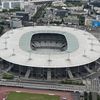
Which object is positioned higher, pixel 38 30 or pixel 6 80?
pixel 38 30

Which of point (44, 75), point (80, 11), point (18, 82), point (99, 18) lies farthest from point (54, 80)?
point (80, 11)

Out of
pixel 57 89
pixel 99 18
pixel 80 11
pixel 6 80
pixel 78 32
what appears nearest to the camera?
pixel 57 89

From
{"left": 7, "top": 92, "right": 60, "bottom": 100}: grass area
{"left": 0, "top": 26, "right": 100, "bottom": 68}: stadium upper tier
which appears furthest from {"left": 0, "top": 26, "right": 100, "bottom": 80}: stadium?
{"left": 7, "top": 92, "right": 60, "bottom": 100}: grass area

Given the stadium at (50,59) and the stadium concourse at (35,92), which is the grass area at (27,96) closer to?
the stadium concourse at (35,92)

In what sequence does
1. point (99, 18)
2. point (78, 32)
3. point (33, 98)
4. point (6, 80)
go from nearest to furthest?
point (33, 98)
point (6, 80)
point (78, 32)
point (99, 18)

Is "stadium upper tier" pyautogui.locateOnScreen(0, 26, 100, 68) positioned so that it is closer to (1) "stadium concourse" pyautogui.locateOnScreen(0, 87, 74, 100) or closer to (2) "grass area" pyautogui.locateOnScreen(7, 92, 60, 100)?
(1) "stadium concourse" pyautogui.locateOnScreen(0, 87, 74, 100)

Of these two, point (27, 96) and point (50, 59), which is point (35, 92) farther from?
point (50, 59)

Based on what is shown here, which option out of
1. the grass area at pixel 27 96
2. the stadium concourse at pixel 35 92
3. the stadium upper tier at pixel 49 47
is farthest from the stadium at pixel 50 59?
the grass area at pixel 27 96

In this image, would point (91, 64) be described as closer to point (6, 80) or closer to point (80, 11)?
point (6, 80)
